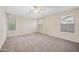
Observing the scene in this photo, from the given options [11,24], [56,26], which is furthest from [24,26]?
[56,26]

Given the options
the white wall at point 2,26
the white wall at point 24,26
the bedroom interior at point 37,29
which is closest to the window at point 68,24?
the bedroom interior at point 37,29

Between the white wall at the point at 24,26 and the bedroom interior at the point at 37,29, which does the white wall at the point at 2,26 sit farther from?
the white wall at the point at 24,26

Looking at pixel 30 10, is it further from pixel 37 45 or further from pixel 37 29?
pixel 37 45

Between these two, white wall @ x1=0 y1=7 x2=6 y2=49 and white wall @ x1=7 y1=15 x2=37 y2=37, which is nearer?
white wall @ x1=0 y1=7 x2=6 y2=49

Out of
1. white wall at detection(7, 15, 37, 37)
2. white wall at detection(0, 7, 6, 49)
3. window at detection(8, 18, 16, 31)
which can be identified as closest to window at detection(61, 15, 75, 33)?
white wall at detection(7, 15, 37, 37)

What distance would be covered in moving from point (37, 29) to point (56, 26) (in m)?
0.39

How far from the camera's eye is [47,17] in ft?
6.70

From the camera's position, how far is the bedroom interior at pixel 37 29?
1908 mm

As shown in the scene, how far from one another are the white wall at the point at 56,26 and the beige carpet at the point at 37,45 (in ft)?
0.32

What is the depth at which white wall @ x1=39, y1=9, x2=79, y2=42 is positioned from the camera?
191 centimetres

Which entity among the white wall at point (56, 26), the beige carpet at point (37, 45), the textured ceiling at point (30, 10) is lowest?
the beige carpet at point (37, 45)

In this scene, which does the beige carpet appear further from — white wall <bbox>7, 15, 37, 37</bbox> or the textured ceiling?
the textured ceiling
